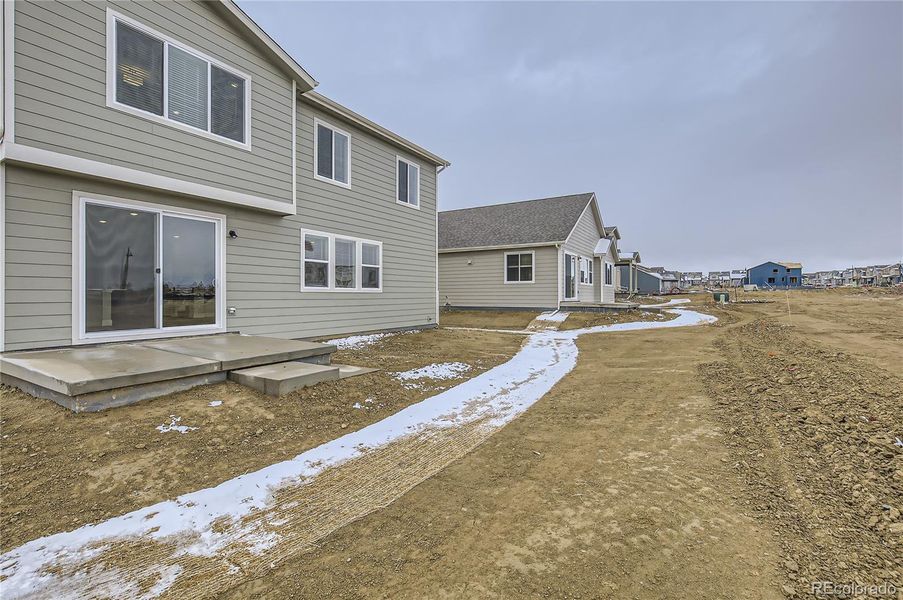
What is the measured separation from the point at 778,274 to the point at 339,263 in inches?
3213

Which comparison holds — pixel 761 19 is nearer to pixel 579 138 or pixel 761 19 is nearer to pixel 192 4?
pixel 579 138

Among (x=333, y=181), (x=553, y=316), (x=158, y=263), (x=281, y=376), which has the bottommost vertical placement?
(x=281, y=376)

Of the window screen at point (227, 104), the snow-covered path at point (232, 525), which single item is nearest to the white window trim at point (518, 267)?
the window screen at point (227, 104)

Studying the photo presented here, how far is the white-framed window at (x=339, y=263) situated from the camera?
30.0 feet

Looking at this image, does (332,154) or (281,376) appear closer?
(281,376)

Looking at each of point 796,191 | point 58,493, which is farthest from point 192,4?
point 796,191

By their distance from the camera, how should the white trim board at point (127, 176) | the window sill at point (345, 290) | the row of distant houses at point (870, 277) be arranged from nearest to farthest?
1. the white trim board at point (127, 176)
2. the window sill at point (345, 290)
3. the row of distant houses at point (870, 277)

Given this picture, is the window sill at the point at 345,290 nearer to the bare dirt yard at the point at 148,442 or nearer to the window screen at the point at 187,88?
the window screen at the point at 187,88

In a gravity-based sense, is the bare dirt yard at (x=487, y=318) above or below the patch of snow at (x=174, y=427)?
above

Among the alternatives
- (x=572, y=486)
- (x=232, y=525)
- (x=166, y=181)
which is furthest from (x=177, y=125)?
(x=572, y=486)

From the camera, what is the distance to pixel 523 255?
18.0 metres

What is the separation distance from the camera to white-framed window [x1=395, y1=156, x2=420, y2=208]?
11.6 metres

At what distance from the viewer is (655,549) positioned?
7.16ft

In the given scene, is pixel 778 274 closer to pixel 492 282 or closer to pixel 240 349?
pixel 492 282
